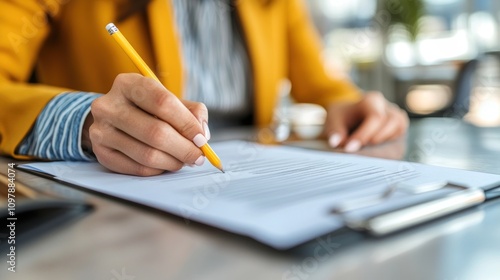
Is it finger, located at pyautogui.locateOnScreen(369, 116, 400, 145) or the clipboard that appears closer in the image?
the clipboard

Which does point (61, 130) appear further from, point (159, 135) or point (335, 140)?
point (335, 140)

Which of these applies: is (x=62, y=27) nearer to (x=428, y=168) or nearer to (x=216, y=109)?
(x=216, y=109)

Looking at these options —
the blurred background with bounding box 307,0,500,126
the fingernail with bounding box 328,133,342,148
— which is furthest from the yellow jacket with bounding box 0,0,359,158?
the blurred background with bounding box 307,0,500,126

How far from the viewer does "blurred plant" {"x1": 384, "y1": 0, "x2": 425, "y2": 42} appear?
337cm

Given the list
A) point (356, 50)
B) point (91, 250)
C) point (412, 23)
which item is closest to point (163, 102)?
point (91, 250)

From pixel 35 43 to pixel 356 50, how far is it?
3.41m

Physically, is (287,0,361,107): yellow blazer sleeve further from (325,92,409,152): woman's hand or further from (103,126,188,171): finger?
(103,126,188,171): finger

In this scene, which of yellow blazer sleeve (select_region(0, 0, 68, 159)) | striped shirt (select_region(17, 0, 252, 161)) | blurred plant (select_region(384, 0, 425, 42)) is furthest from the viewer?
blurred plant (select_region(384, 0, 425, 42))

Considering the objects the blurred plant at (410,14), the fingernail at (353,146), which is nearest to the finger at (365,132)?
the fingernail at (353,146)

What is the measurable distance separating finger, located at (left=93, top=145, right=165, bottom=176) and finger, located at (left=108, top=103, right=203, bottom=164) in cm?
2

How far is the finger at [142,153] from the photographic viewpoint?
1.17 feet

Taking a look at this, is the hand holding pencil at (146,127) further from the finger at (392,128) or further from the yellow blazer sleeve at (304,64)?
the yellow blazer sleeve at (304,64)

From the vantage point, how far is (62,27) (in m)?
0.72

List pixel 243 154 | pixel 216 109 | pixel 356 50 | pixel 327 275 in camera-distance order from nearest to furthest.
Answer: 1. pixel 327 275
2. pixel 243 154
3. pixel 216 109
4. pixel 356 50
